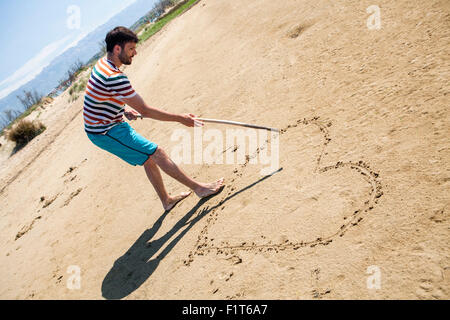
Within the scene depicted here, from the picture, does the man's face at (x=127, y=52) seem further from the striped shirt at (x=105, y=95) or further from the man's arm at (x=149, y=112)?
the man's arm at (x=149, y=112)

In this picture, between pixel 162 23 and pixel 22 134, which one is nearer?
pixel 22 134

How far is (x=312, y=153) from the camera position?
9.71ft

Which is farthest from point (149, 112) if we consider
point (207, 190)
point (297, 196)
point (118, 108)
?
point (297, 196)

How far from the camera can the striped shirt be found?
104 inches

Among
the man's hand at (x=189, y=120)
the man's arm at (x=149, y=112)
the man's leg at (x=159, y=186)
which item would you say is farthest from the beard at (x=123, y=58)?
the man's leg at (x=159, y=186)

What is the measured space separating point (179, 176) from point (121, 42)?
1395 millimetres

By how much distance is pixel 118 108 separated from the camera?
2873 millimetres

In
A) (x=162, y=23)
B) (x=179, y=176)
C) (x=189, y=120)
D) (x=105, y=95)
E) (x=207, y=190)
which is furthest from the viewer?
(x=162, y=23)

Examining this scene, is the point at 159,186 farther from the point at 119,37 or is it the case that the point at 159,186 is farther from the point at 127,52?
the point at 119,37

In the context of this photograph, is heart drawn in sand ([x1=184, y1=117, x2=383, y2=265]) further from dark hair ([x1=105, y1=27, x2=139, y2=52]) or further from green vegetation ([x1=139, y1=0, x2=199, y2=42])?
green vegetation ([x1=139, y1=0, x2=199, y2=42])

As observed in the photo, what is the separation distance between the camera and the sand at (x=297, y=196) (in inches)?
76.5

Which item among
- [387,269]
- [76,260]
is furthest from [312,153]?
[76,260]

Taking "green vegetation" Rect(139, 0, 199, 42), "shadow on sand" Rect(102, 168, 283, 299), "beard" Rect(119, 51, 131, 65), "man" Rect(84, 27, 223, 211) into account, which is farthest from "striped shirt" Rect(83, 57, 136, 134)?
"green vegetation" Rect(139, 0, 199, 42)

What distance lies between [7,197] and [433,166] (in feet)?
28.1
